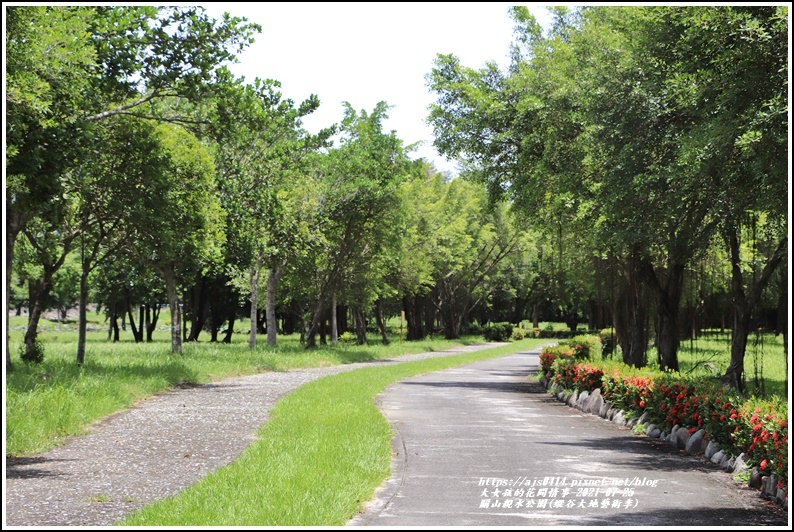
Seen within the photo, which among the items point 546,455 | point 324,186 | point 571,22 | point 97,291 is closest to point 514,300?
point 97,291

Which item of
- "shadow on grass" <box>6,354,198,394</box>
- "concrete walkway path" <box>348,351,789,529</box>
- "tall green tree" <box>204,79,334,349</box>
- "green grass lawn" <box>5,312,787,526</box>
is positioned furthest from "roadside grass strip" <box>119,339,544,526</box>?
"tall green tree" <box>204,79,334,349</box>

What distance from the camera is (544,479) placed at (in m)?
9.95

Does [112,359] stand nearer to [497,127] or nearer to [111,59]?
[111,59]

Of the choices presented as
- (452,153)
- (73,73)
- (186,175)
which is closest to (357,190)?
(452,153)

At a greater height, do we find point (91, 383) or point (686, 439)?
point (91, 383)

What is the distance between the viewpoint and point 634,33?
1503cm

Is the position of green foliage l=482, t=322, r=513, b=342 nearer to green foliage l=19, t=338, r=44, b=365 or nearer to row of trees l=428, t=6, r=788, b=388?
row of trees l=428, t=6, r=788, b=388

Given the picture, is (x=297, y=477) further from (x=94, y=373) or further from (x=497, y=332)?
(x=497, y=332)

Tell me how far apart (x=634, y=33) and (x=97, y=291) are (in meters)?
56.3

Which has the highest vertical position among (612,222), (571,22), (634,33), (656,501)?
(571,22)

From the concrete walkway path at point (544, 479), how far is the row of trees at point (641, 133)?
145 inches

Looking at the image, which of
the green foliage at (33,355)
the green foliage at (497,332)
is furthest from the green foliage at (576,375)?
the green foliage at (497,332)

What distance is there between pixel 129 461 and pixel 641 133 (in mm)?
9134

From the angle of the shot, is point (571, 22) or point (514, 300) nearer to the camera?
point (571, 22)
